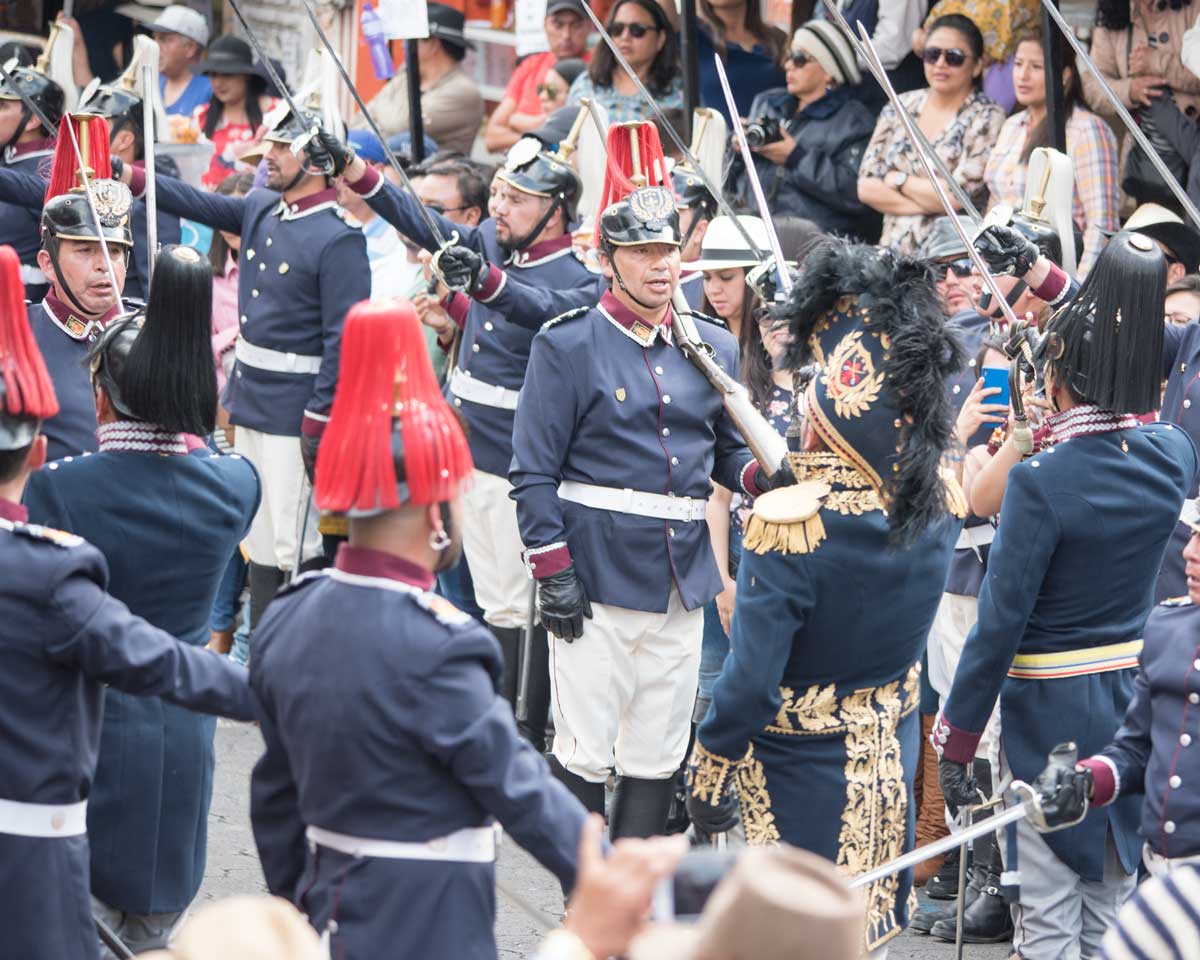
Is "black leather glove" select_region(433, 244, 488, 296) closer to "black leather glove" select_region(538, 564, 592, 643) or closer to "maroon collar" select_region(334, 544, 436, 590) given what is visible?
"black leather glove" select_region(538, 564, 592, 643)

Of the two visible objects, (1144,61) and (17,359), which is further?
(1144,61)

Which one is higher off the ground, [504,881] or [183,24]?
[183,24]

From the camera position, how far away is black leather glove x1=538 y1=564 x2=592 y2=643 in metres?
4.89

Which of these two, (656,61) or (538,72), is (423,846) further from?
(538,72)

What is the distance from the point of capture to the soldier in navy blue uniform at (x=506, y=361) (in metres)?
6.54

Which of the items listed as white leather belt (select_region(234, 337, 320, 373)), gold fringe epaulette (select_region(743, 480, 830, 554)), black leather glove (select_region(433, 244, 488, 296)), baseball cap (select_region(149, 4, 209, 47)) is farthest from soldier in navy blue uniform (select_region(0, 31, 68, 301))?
gold fringe epaulette (select_region(743, 480, 830, 554))

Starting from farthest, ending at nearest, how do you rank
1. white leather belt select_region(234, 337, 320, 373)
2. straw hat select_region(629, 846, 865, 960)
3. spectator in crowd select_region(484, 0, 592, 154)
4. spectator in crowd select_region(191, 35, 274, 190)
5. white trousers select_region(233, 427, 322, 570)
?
1. spectator in crowd select_region(191, 35, 274, 190)
2. spectator in crowd select_region(484, 0, 592, 154)
3. white trousers select_region(233, 427, 322, 570)
4. white leather belt select_region(234, 337, 320, 373)
5. straw hat select_region(629, 846, 865, 960)

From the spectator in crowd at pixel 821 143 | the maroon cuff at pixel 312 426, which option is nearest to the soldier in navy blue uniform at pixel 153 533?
the maroon cuff at pixel 312 426

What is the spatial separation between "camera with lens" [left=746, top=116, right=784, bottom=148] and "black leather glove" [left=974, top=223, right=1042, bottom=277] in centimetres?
287

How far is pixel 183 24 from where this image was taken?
34.5 feet

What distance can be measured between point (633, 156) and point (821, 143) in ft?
9.08

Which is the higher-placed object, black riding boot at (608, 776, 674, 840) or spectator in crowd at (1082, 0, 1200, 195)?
spectator in crowd at (1082, 0, 1200, 195)

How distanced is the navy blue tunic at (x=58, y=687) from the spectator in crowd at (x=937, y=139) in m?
4.57

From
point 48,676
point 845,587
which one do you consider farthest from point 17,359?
point 845,587
